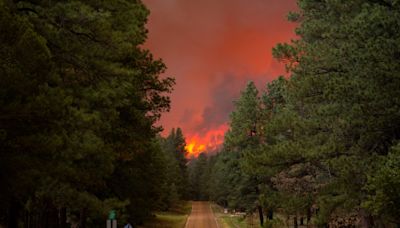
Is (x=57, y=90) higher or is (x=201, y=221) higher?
(x=57, y=90)

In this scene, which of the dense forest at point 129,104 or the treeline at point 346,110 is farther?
the treeline at point 346,110

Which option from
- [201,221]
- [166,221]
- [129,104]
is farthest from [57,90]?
[166,221]

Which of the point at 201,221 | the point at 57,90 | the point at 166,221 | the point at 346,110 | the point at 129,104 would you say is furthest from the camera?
the point at 166,221

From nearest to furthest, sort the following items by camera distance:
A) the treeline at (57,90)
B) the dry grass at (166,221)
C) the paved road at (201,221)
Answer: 1. the treeline at (57,90)
2. the dry grass at (166,221)
3. the paved road at (201,221)

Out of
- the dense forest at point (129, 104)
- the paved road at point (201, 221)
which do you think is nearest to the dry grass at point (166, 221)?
the paved road at point (201, 221)

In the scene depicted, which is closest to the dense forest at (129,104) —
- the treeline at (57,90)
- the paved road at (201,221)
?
the treeline at (57,90)

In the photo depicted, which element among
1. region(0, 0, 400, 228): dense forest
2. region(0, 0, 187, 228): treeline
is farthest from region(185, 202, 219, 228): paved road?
region(0, 0, 187, 228): treeline

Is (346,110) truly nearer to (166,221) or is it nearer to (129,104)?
(129,104)

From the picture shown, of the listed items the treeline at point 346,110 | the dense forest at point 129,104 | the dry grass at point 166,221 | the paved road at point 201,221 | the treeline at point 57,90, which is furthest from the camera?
the paved road at point 201,221

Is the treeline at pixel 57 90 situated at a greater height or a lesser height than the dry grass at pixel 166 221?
greater

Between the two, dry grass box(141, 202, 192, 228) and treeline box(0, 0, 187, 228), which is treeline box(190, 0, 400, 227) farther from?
dry grass box(141, 202, 192, 228)

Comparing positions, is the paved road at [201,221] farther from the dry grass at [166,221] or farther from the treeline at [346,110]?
the treeline at [346,110]

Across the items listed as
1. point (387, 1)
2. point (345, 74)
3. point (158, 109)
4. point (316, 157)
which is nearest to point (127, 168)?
point (158, 109)

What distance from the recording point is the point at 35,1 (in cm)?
1212
